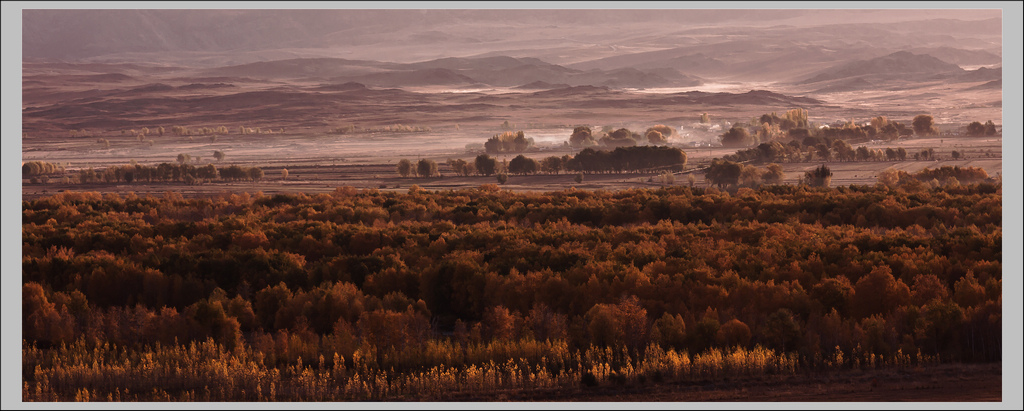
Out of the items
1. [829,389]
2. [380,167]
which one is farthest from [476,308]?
[380,167]

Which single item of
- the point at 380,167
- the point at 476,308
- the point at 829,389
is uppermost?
the point at 380,167

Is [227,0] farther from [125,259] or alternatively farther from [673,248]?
[673,248]

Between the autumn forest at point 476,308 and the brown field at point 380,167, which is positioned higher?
the brown field at point 380,167

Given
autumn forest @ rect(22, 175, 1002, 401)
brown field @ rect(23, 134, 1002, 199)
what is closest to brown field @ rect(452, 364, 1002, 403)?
autumn forest @ rect(22, 175, 1002, 401)

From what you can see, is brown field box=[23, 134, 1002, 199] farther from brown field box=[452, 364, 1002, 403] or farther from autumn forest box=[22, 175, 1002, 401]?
brown field box=[452, 364, 1002, 403]

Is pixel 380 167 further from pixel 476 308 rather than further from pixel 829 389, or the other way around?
pixel 829 389

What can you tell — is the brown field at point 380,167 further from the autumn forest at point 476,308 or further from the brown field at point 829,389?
the brown field at point 829,389

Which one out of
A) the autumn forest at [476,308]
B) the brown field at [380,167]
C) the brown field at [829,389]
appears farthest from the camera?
the brown field at [380,167]

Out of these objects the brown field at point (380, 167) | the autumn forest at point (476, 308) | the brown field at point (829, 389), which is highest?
the brown field at point (380, 167)

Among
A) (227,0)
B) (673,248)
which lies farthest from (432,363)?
(673,248)

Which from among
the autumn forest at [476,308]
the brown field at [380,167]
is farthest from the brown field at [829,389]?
the brown field at [380,167]

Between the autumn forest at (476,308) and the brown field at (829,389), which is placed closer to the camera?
the brown field at (829,389)
